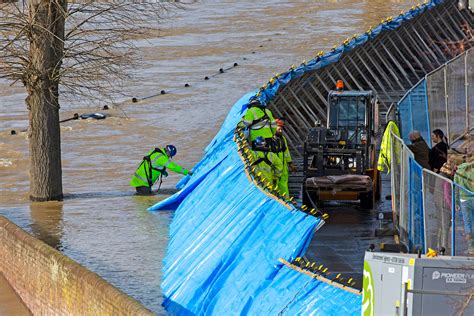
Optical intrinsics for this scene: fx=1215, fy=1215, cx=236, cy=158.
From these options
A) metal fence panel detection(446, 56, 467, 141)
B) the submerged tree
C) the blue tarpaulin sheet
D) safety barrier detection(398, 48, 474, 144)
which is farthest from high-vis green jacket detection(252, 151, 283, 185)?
metal fence panel detection(446, 56, 467, 141)

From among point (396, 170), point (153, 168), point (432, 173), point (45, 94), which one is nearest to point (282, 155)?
point (396, 170)

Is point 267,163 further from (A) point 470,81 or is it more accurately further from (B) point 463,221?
(A) point 470,81

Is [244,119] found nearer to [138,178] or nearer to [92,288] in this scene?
[138,178]

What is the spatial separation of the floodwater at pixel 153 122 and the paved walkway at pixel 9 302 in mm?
1130

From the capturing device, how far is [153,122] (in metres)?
37.9

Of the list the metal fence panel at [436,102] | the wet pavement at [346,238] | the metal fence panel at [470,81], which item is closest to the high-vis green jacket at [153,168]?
the wet pavement at [346,238]

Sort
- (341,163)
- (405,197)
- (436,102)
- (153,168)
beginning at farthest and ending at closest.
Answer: (436,102), (153,168), (341,163), (405,197)

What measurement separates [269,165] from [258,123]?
197cm

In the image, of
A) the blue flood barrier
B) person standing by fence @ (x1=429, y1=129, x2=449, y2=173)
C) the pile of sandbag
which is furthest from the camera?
the pile of sandbag

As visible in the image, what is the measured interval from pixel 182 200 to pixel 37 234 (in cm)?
284

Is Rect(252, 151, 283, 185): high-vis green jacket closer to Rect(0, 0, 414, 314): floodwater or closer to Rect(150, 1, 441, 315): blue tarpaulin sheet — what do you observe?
Rect(150, 1, 441, 315): blue tarpaulin sheet

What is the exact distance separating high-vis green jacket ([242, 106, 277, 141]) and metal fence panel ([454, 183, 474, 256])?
8176mm

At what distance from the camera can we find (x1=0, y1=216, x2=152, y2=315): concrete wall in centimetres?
1557

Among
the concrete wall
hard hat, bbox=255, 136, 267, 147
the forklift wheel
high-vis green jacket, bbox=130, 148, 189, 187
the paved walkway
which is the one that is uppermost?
hard hat, bbox=255, 136, 267, 147
